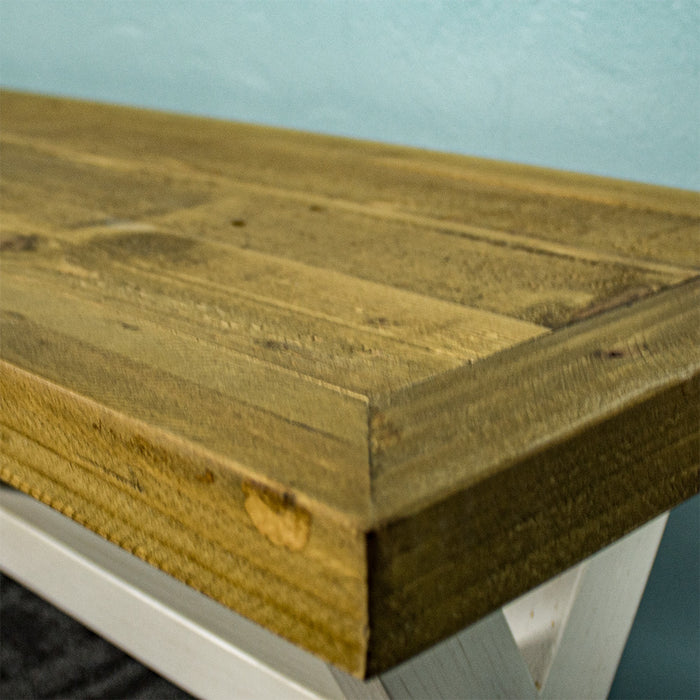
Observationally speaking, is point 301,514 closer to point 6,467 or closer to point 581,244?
point 6,467

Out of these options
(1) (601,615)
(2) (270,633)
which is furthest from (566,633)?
(2) (270,633)

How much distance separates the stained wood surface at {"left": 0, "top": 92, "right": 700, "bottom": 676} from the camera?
201 millimetres

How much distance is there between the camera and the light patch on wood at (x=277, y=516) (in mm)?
198

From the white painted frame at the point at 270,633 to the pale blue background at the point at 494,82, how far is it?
163mm

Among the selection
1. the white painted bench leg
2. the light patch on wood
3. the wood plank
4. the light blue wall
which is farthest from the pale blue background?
the light patch on wood

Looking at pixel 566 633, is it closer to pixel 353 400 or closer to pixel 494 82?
pixel 353 400

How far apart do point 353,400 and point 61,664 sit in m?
0.70

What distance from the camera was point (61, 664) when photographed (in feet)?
2.70

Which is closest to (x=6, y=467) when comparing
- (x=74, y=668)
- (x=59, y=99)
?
(x=74, y=668)

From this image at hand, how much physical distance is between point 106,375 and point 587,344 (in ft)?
0.51

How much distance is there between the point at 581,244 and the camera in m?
0.43

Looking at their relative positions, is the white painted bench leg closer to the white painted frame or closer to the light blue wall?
the white painted frame

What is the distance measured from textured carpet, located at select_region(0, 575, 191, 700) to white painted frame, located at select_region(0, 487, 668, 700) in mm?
260

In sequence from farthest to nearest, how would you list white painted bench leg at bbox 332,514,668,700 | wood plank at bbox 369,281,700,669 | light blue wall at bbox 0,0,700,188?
light blue wall at bbox 0,0,700,188 → white painted bench leg at bbox 332,514,668,700 → wood plank at bbox 369,281,700,669
